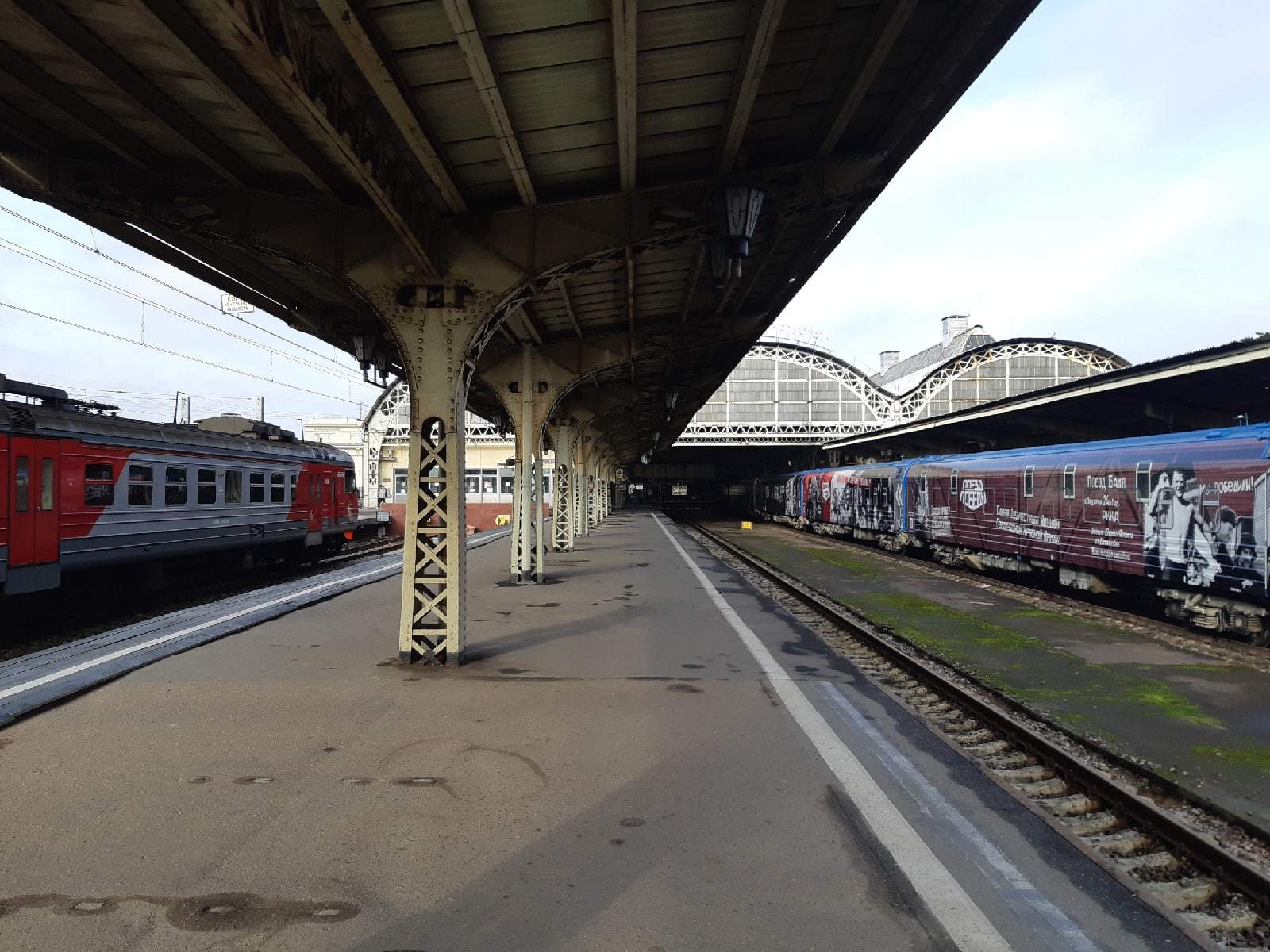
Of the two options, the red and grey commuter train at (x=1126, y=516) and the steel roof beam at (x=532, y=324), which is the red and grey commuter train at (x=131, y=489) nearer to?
the steel roof beam at (x=532, y=324)

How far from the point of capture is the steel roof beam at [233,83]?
450 centimetres

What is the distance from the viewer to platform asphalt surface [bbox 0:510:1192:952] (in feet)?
10.9

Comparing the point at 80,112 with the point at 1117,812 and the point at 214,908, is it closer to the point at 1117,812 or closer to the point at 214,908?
the point at 214,908

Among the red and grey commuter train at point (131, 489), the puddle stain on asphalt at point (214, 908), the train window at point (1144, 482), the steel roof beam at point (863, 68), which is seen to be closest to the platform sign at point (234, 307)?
the red and grey commuter train at point (131, 489)

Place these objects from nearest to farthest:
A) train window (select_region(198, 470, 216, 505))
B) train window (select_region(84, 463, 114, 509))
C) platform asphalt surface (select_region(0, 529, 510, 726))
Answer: platform asphalt surface (select_region(0, 529, 510, 726)) < train window (select_region(84, 463, 114, 509)) < train window (select_region(198, 470, 216, 505))

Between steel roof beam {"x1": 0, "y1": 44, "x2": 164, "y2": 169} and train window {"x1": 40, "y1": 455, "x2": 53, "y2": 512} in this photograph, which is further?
train window {"x1": 40, "y1": 455, "x2": 53, "y2": 512}

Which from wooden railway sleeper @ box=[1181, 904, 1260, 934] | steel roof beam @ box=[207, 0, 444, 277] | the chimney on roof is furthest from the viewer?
the chimney on roof

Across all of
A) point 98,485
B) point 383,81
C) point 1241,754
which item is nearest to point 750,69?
point 383,81

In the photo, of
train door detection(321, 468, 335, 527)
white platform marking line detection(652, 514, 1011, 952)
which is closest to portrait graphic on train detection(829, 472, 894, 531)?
train door detection(321, 468, 335, 527)

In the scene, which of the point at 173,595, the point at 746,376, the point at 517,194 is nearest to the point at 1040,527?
the point at 517,194

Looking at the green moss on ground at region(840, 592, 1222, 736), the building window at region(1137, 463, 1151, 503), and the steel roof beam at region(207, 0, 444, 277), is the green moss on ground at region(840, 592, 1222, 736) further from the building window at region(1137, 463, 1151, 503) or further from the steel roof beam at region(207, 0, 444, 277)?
the steel roof beam at region(207, 0, 444, 277)

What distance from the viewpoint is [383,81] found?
532cm

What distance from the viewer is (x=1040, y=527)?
1530 centimetres

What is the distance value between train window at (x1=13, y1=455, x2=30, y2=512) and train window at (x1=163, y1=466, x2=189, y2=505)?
3047mm
